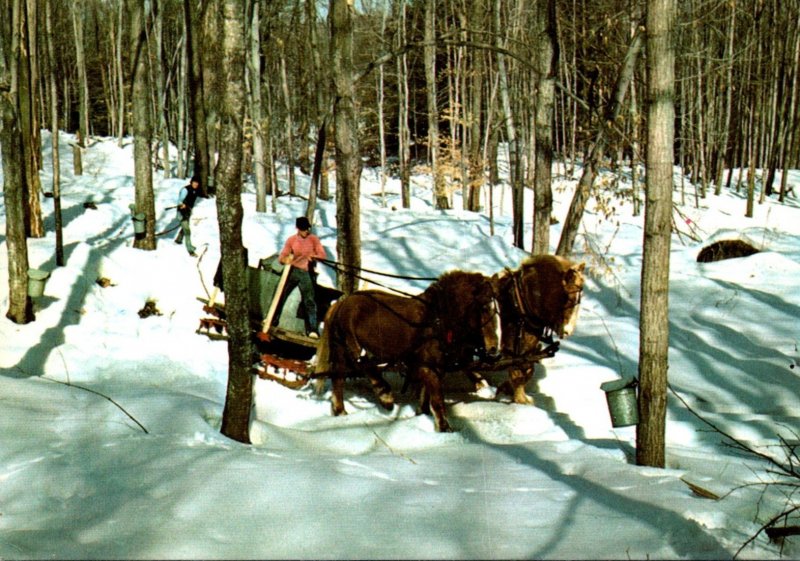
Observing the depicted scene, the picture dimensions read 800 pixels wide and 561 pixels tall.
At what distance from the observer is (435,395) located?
809 cm

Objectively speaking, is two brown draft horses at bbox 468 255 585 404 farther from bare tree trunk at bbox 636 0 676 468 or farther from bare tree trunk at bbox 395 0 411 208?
bare tree trunk at bbox 395 0 411 208

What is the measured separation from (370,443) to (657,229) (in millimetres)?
3431

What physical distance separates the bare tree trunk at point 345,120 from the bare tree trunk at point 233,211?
14.0 ft

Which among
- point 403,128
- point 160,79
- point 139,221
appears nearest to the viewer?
point 139,221

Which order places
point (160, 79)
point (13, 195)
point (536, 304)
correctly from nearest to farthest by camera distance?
point (536, 304) < point (13, 195) < point (160, 79)

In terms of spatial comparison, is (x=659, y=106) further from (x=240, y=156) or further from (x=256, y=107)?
(x=256, y=107)

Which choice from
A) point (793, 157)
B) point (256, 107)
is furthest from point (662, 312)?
point (793, 157)

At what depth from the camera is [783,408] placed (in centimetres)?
946

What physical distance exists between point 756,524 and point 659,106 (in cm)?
330

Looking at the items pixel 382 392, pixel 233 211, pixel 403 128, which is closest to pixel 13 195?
pixel 233 211

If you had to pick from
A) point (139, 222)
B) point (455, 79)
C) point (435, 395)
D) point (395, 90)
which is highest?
point (395, 90)

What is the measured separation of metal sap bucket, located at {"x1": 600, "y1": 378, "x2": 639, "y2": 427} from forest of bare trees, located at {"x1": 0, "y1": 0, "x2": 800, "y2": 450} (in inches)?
Result: 79.7

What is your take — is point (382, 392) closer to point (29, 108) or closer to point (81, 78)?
point (29, 108)

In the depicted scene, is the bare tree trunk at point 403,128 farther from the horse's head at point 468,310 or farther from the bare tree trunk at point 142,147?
the horse's head at point 468,310
